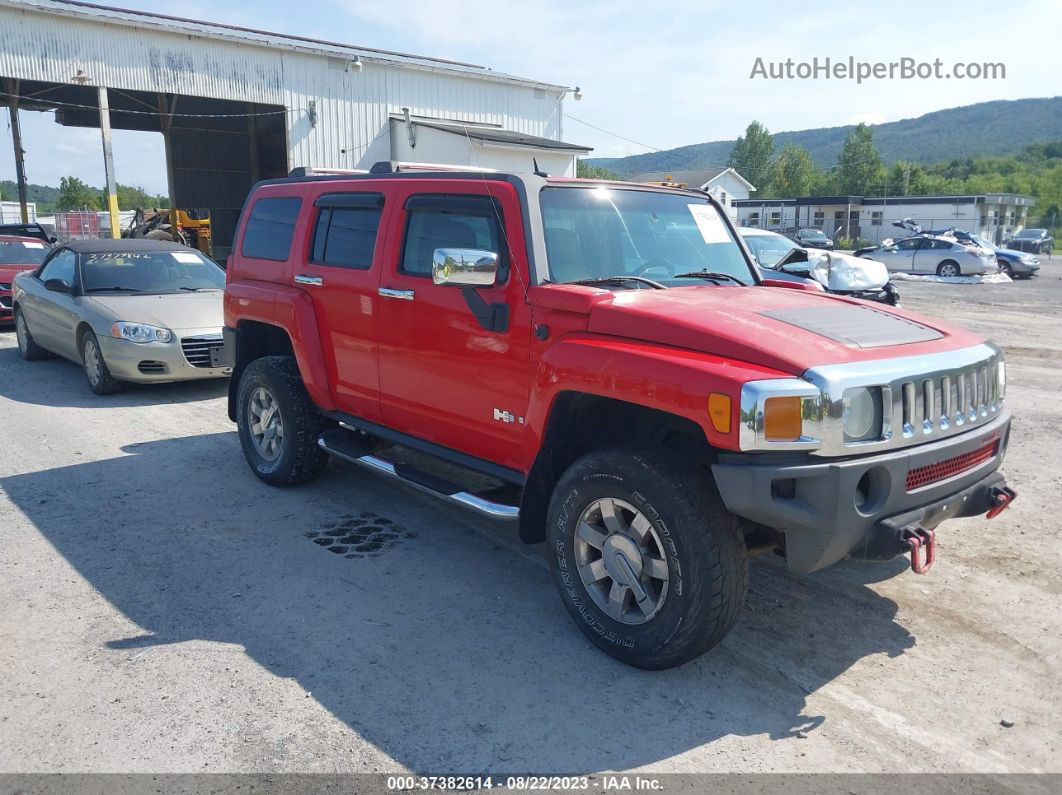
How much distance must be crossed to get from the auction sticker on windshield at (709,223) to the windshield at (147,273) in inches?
263

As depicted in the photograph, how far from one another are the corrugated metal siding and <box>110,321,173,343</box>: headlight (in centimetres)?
1469

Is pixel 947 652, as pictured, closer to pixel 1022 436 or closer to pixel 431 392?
pixel 431 392

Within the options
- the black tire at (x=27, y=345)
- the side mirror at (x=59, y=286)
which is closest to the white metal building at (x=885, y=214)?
the black tire at (x=27, y=345)

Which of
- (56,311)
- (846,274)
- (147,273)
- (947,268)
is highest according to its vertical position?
(147,273)

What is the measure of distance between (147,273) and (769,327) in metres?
8.45

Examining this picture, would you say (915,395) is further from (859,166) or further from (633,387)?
(859,166)

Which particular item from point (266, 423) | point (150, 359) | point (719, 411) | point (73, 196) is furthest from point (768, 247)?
point (73, 196)

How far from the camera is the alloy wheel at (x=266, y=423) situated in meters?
5.87

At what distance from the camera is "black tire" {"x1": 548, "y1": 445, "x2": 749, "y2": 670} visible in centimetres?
325

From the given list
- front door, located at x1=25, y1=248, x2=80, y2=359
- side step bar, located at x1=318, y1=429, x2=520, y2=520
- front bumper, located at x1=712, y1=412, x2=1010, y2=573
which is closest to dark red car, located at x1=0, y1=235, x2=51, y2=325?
front door, located at x1=25, y1=248, x2=80, y2=359

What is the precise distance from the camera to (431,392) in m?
4.63

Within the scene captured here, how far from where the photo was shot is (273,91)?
2362 cm

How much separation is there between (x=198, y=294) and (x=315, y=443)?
4667 millimetres

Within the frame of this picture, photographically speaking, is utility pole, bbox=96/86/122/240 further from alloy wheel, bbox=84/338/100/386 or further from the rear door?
the rear door
